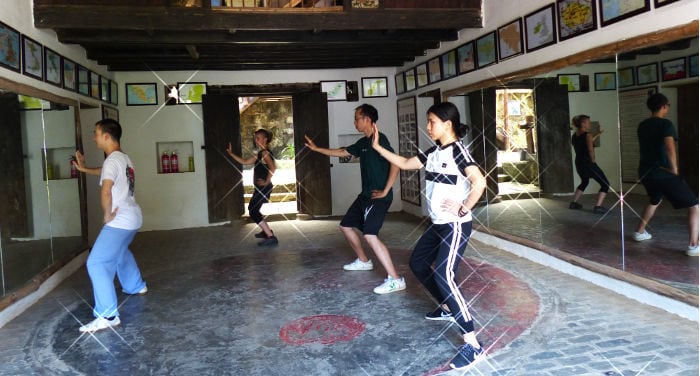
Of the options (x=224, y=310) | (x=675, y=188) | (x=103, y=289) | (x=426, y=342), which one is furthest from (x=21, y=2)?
(x=675, y=188)

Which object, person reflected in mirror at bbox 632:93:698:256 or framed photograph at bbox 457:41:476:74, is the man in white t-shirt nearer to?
person reflected in mirror at bbox 632:93:698:256

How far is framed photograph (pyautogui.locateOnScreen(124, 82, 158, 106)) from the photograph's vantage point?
9.56 m

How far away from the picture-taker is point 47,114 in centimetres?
581

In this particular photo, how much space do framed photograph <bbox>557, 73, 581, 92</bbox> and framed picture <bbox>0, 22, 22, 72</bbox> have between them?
492cm

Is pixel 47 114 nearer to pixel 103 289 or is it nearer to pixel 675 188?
pixel 103 289

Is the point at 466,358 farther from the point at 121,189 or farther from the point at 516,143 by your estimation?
the point at 516,143

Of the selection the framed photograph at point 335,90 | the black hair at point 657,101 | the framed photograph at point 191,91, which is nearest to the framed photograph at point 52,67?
the framed photograph at point 191,91

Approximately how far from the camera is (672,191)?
4.16 m

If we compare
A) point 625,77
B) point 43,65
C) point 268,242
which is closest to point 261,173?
point 268,242

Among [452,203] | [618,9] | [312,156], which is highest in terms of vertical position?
[618,9]

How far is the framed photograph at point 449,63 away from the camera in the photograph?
7.58 meters

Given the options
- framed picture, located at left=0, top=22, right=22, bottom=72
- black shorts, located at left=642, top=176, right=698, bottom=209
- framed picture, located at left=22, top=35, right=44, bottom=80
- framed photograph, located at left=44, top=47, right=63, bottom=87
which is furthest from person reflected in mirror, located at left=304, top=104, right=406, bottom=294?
framed photograph, located at left=44, top=47, right=63, bottom=87

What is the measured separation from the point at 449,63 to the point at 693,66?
4.14 meters

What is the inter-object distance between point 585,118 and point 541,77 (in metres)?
0.71
